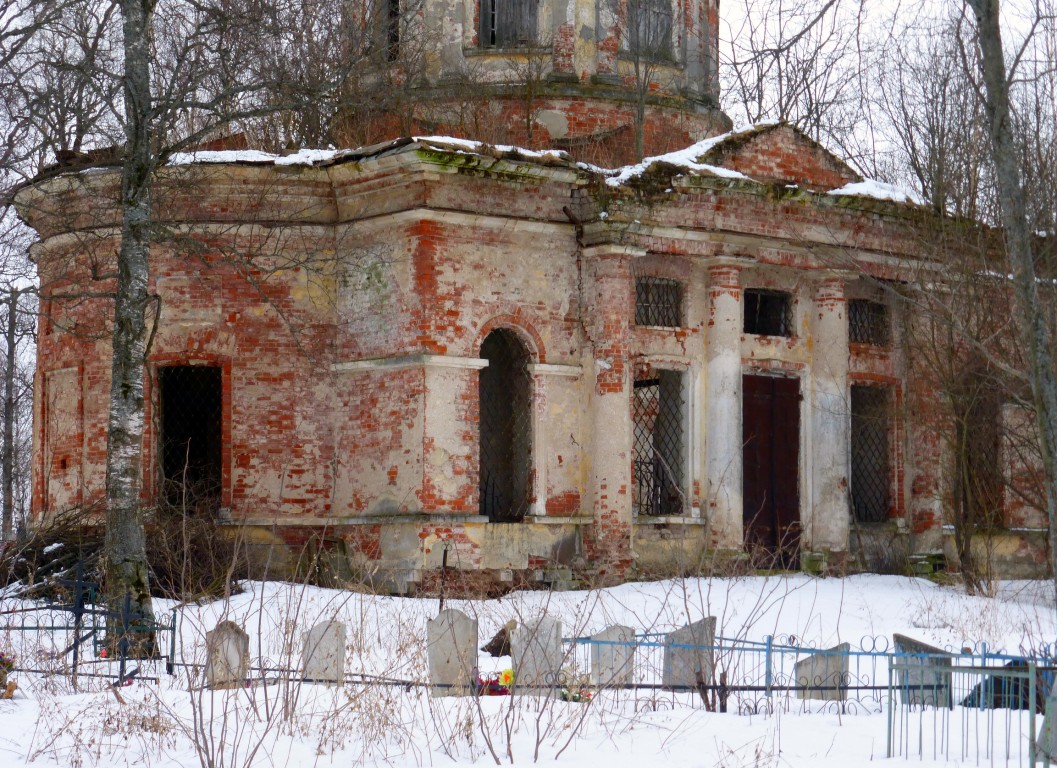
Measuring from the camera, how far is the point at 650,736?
10.2 meters

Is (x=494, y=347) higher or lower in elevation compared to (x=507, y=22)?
lower

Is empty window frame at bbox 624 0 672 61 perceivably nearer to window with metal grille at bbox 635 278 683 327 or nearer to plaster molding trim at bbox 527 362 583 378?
window with metal grille at bbox 635 278 683 327

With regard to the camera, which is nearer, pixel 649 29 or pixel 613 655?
pixel 613 655

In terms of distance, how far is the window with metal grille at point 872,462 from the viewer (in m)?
22.0

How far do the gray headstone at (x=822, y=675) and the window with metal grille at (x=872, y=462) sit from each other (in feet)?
32.8

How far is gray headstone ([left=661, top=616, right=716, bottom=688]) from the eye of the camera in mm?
A: 11570

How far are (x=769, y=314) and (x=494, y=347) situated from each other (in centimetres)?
379

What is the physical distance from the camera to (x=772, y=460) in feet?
68.3

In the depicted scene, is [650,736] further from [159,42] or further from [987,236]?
[159,42]

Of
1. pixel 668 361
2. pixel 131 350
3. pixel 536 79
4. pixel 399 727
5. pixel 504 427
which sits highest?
pixel 536 79

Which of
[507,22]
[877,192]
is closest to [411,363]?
[507,22]

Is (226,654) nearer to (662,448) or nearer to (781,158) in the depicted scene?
(662,448)

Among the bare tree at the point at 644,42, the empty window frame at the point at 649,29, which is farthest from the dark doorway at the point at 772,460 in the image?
the empty window frame at the point at 649,29

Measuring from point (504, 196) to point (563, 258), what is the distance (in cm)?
116
